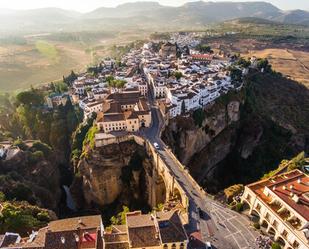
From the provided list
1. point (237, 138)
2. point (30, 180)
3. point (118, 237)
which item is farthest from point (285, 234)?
point (237, 138)

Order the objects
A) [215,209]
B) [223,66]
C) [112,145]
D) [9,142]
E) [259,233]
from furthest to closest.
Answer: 1. [223,66]
2. [9,142]
3. [112,145]
4. [215,209]
5. [259,233]

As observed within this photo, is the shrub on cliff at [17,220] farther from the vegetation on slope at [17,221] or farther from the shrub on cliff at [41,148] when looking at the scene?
the shrub on cliff at [41,148]

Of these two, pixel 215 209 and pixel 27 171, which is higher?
pixel 215 209

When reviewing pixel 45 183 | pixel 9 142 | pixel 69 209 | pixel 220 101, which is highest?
pixel 220 101

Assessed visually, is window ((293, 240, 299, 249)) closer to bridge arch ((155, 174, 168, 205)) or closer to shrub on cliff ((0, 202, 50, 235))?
bridge arch ((155, 174, 168, 205))

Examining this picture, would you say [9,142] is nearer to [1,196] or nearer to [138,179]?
[1,196]

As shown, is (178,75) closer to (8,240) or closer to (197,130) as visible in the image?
(197,130)

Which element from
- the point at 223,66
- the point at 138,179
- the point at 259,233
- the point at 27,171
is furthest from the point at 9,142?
the point at 223,66
